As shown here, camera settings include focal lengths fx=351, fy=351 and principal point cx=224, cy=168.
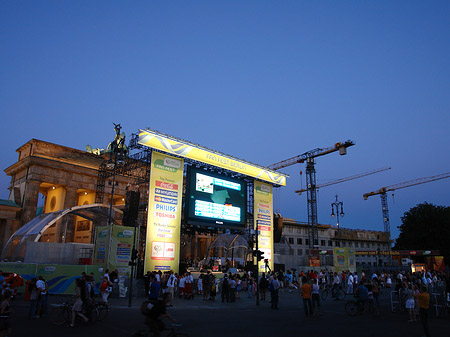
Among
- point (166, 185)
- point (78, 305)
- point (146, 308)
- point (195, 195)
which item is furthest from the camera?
point (195, 195)

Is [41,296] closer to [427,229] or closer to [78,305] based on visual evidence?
[78,305]

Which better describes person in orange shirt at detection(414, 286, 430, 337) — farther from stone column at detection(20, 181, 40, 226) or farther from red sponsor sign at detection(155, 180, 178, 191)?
stone column at detection(20, 181, 40, 226)

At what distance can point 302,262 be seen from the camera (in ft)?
212

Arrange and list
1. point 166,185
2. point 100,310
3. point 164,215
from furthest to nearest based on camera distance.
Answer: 1. point 166,185
2. point 164,215
3. point 100,310

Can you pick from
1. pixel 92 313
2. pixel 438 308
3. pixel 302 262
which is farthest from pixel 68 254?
pixel 302 262

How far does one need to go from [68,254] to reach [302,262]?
153 ft

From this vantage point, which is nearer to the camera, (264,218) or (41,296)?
(41,296)

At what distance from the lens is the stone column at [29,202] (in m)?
45.1

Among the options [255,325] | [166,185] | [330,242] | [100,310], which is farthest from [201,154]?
[330,242]

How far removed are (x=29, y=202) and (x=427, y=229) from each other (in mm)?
67070

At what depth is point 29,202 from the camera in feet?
149

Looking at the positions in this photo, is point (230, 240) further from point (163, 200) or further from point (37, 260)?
A: point (37, 260)

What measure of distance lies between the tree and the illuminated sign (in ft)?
125

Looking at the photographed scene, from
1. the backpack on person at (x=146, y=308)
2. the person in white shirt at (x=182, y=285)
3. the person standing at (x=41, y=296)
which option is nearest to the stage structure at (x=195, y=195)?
the person in white shirt at (x=182, y=285)
